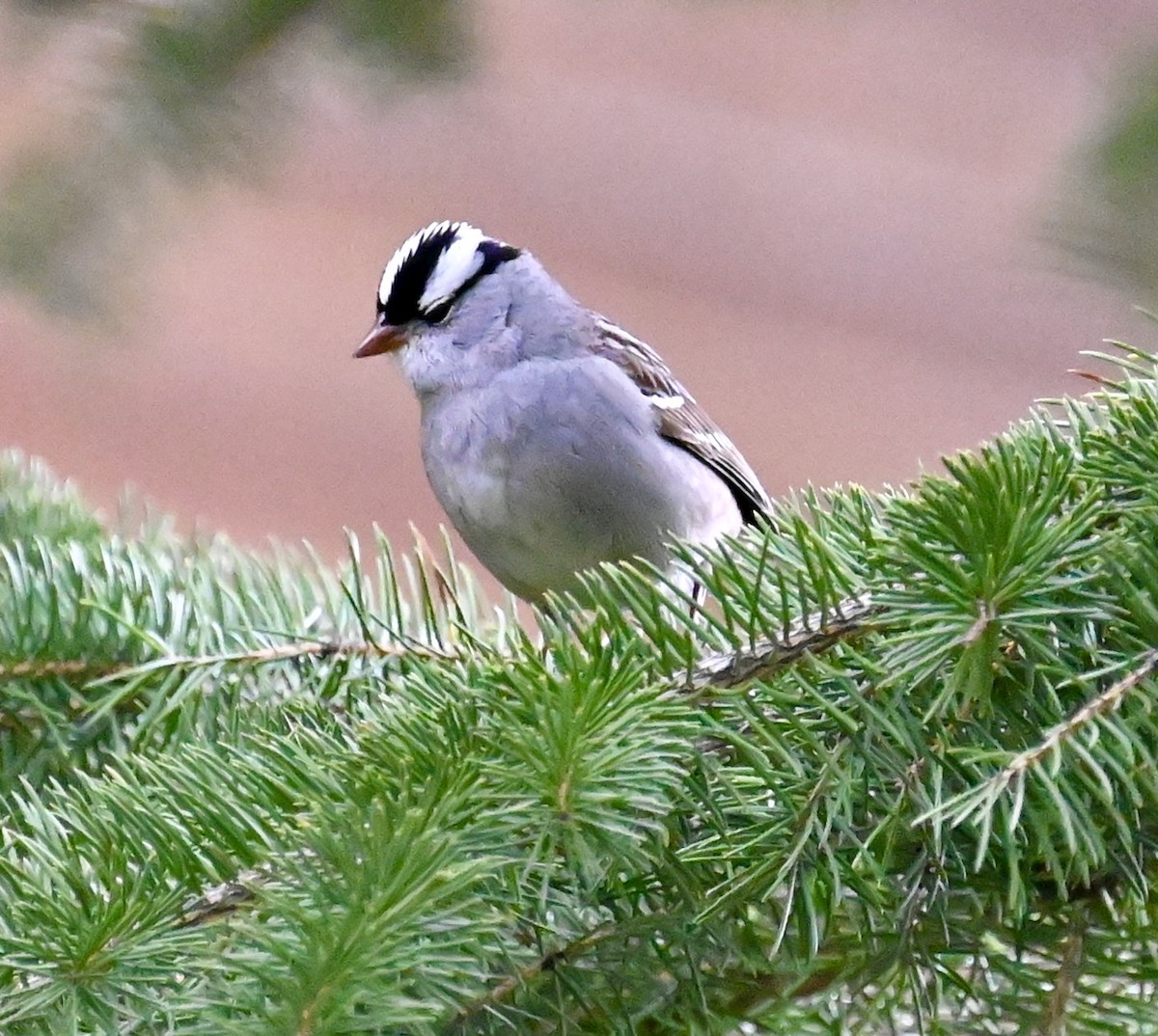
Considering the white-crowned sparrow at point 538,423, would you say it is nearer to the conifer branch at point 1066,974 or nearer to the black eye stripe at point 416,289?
the black eye stripe at point 416,289

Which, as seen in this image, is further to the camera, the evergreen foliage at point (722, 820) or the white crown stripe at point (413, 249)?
the white crown stripe at point (413, 249)

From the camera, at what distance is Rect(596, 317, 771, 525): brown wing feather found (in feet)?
4.66

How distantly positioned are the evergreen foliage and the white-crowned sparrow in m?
0.60

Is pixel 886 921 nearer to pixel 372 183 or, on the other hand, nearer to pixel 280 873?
Result: pixel 280 873

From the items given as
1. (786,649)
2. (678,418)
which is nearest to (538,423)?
(678,418)

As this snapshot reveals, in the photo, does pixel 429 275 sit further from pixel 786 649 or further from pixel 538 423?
pixel 786 649

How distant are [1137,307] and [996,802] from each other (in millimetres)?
250

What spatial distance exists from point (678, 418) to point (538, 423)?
→ 0.63ft

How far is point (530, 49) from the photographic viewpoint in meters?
3.18

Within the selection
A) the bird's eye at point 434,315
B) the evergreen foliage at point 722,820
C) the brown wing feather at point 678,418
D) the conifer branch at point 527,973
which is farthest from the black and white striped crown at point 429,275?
the conifer branch at point 527,973

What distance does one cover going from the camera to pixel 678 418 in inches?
56.4

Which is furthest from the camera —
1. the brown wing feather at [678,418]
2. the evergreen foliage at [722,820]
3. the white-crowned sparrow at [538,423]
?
the brown wing feather at [678,418]

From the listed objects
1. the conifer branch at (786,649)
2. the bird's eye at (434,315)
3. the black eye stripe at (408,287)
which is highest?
the black eye stripe at (408,287)

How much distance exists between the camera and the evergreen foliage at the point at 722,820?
1.62ft
